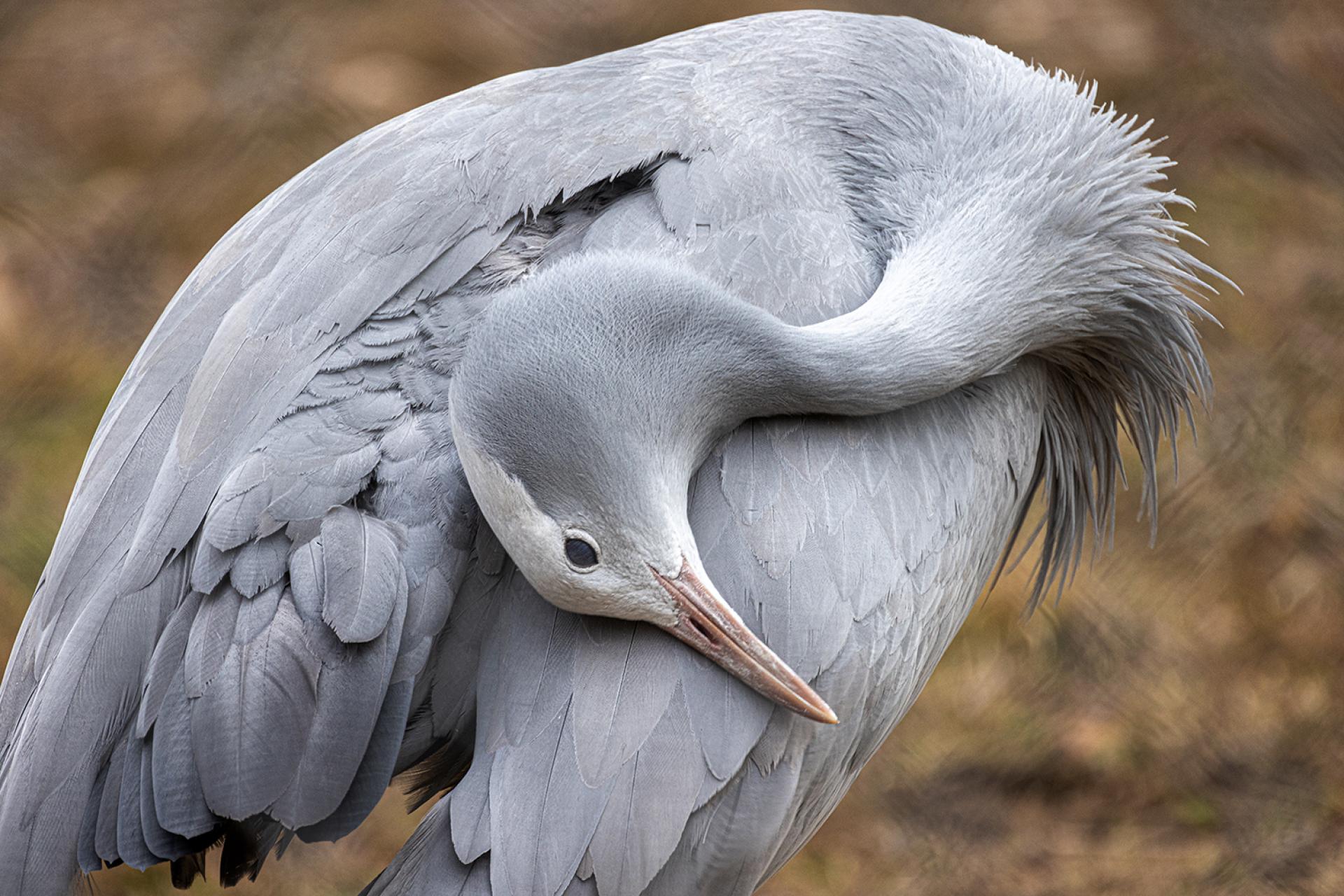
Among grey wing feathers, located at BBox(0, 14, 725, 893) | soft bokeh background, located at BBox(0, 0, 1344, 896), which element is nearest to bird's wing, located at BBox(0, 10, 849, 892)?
grey wing feathers, located at BBox(0, 14, 725, 893)

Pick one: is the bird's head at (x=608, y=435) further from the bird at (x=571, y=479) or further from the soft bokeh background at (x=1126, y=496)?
the soft bokeh background at (x=1126, y=496)

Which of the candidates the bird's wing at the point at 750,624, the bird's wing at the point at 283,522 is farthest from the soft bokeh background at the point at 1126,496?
the bird's wing at the point at 750,624

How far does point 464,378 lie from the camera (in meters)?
1.61

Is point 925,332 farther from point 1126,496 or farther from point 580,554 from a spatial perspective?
point 1126,496

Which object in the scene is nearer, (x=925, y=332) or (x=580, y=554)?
(x=580, y=554)

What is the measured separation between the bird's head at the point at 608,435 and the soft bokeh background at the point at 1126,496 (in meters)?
2.09

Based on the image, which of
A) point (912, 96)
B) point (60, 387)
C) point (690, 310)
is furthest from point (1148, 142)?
point (60, 387)

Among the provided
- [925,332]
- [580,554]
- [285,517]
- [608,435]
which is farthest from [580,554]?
[925,332]

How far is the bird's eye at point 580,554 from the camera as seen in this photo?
5.25ft

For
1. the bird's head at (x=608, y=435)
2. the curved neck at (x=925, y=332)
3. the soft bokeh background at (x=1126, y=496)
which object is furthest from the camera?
the soft bokeh background at (x=1126, y=496)

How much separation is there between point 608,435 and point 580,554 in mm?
118

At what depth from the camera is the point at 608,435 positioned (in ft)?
5.22

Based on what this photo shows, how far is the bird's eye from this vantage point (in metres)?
1.60

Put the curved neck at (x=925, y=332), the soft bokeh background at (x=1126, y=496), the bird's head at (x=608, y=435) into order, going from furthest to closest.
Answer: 1. the soft bokeh background at (x=1126, y=496)
2. the curved neck at (x=925, y=332)
3. the bird's head at (x=608, y=435)
